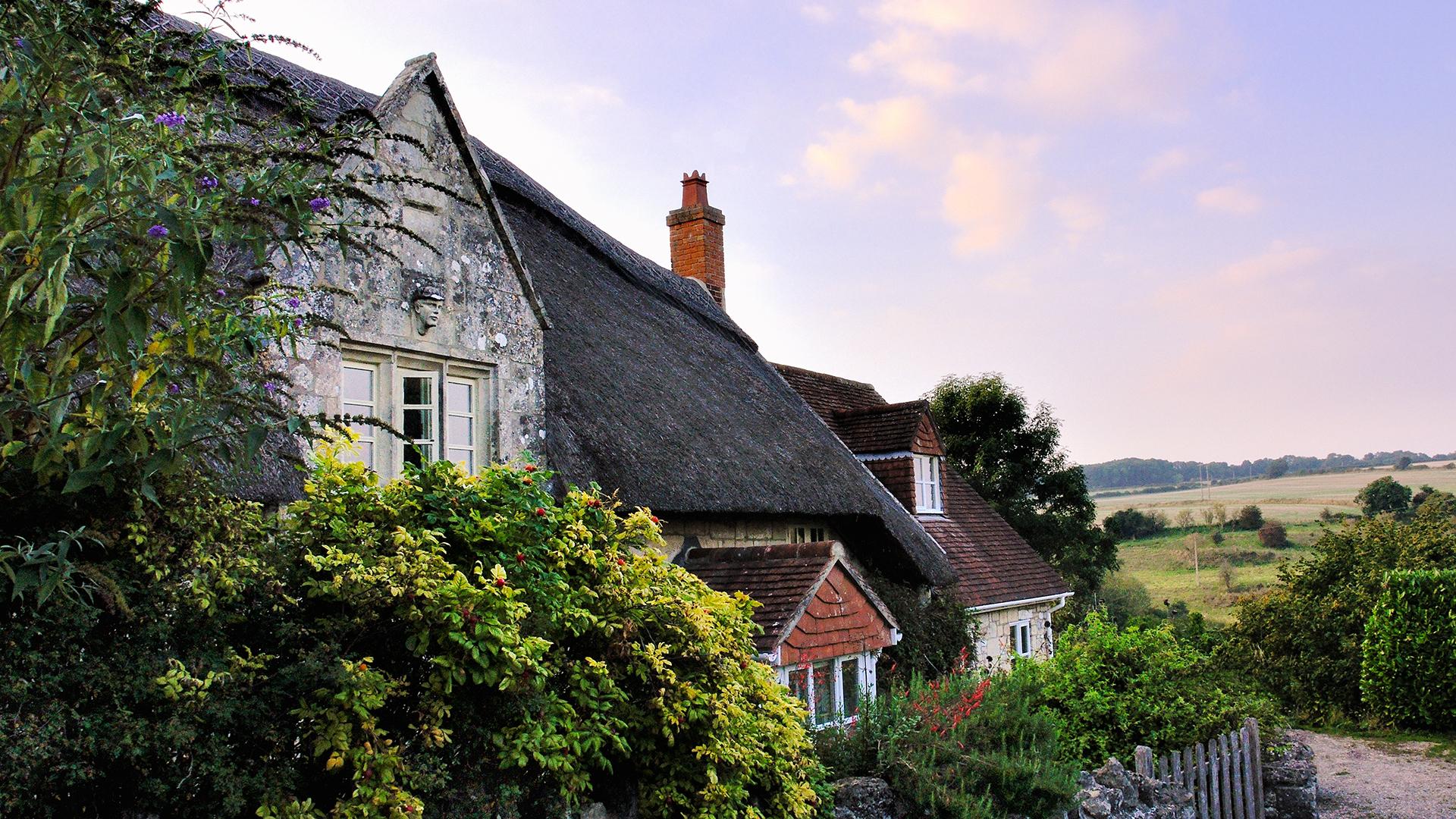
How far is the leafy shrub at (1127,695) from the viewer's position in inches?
390

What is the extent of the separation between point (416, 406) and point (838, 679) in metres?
5.00

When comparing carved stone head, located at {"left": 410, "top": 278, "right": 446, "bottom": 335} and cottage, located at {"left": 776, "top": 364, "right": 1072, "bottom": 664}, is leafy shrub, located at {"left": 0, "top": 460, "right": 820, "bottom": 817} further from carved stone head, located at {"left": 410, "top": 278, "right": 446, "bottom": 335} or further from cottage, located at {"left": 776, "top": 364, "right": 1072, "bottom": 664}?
cottage, located at {"left": 776, "top": 364, "right": 1072, "bottom": 664}

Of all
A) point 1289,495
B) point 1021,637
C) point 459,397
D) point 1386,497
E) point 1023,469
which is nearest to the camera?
point 459,397

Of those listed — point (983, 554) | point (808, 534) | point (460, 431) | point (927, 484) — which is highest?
point (460, 431)

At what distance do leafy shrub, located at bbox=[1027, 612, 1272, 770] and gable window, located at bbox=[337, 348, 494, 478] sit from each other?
5786 millimetres

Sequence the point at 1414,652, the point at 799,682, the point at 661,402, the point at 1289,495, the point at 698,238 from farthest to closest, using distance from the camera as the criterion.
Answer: the point at 1289,495, the point at 698,238, the point at 1414,652, the point at 661,402, the point at 799,682

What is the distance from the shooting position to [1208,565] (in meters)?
47.4

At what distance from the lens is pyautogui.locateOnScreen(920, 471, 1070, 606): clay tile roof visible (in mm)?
15984

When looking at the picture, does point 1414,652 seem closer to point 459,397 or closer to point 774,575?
point 774,575

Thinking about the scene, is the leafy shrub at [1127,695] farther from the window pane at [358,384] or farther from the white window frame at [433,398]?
the window pane at [358,384]

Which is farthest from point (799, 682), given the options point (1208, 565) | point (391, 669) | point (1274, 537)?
point (1274, 537)

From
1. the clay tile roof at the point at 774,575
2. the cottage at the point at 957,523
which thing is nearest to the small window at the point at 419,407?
the clay tile roof at the point at 774,575

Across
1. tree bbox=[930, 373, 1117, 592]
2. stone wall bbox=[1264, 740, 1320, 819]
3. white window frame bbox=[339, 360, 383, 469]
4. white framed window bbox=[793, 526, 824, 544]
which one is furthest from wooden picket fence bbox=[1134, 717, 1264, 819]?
tree bbox=[930, 373, 1117, 592]

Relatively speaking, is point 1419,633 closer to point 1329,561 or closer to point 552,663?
point 1329,561
